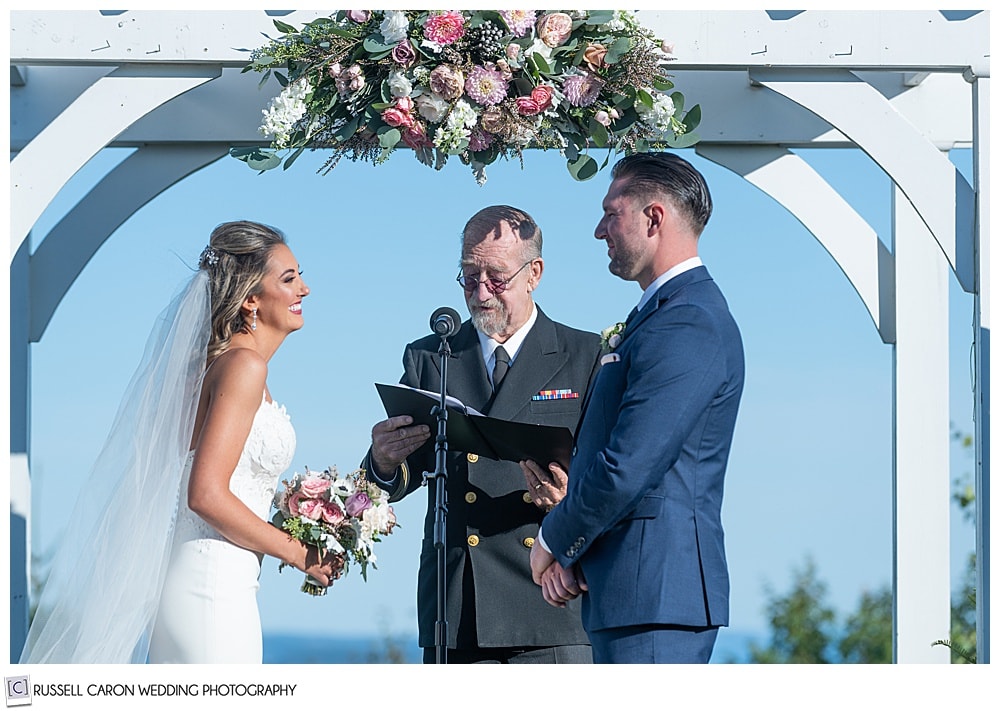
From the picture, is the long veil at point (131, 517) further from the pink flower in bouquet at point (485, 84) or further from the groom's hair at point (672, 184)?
the groom's hair at point (672, 184)

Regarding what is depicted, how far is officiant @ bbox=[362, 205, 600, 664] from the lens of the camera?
496 cm

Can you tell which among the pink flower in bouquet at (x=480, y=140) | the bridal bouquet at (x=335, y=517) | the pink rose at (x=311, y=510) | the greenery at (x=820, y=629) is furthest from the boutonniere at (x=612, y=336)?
the greenery at (x=820, y=629)

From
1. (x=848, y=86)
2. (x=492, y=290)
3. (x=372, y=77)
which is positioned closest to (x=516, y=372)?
(x=492, y=290)

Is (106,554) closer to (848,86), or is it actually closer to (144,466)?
(144,466)

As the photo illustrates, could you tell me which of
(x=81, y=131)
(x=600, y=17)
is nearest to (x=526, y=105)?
(x=600, y=17)

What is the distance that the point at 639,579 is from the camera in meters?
4.17

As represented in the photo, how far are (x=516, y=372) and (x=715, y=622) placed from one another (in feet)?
4.12

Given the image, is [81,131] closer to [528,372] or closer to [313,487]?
[313,487]

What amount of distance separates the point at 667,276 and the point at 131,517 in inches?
70.3

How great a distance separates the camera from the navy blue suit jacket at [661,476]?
13.5ft

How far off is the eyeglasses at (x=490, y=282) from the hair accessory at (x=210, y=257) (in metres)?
0.87

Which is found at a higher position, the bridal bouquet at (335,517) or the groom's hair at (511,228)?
the groom's hair at (511,228)

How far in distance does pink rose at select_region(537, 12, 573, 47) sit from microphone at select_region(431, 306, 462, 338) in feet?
2.93

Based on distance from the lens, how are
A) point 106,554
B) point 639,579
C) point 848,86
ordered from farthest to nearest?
point 848,86 < point 106,554 < point 639,579
